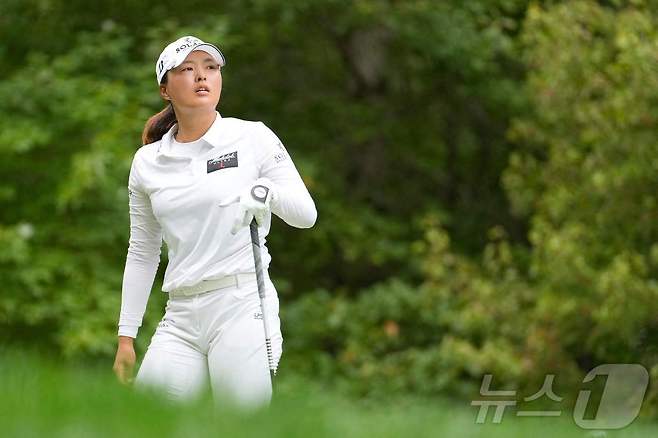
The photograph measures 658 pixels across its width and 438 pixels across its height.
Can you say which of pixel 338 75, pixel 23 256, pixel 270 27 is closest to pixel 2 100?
pixel 23 256

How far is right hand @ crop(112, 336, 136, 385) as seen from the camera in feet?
19.4

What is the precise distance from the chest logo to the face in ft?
0.89

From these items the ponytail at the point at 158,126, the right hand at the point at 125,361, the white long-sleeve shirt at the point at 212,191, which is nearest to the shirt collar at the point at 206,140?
the white long-sleeve shirt at the point at 212,191

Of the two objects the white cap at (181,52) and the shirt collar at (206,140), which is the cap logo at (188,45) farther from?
the shirt collar at (206,140)

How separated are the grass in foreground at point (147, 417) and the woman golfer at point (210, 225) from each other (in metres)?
0.36

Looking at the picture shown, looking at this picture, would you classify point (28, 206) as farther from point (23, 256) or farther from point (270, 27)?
point (270, 27)

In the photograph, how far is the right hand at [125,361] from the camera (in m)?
5.91

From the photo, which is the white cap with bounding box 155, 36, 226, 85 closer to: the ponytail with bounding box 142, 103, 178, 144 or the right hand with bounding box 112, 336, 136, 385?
the ponytail with bounding box 142, 103, 178, 144

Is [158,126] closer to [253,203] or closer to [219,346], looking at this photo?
[253,203]

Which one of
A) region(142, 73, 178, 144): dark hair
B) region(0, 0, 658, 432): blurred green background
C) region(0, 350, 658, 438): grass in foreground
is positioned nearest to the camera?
region(0, 350, 658, 438): grass in foreground

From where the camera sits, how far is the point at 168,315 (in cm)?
591

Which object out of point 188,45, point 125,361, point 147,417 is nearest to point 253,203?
point 188,45

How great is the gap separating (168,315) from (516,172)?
1091 cm

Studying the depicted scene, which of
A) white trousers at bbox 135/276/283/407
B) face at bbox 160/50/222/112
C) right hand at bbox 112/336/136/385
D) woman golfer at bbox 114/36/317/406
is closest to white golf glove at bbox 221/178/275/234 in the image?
woman golfer at bbox 114/36/317/406
